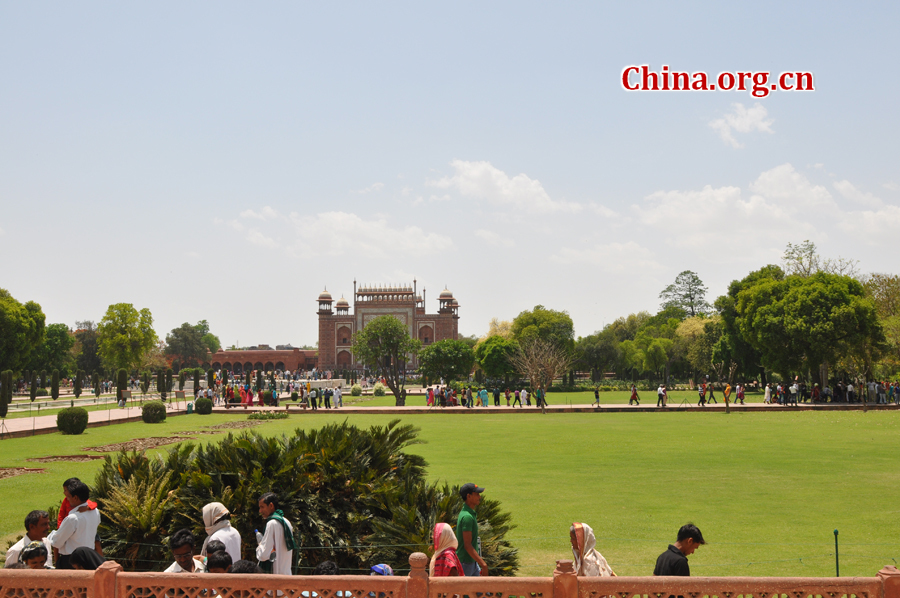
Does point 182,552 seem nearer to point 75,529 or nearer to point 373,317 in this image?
point 75,529

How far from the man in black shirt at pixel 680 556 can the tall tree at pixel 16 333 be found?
46270mm

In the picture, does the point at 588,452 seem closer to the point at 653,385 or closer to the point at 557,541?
the point at 557,541

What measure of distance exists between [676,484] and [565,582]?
792cm

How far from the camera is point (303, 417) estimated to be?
2667 cm

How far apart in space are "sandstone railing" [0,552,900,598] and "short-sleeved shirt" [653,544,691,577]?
0.47 m

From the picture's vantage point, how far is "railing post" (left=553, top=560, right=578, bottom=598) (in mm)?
3627

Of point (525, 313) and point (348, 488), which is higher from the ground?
point (525, 313)

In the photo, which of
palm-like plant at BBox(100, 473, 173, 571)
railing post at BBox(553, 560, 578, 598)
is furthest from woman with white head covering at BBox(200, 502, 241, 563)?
railing post at BBox(553, 560, 578, 598)

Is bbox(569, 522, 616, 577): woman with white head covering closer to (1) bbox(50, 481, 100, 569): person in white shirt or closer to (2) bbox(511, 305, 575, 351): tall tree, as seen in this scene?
(1) bbox(50, 481, 100, 569): person in white shirt

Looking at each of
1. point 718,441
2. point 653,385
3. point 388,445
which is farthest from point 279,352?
point 388,445

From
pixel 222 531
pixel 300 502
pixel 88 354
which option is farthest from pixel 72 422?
pixel 88 354

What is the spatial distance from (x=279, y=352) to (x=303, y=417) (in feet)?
222

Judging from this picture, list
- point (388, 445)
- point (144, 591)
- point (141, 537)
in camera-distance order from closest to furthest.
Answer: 1. point (144, 591)
2. point (141, 537)
3. point (388, 445)

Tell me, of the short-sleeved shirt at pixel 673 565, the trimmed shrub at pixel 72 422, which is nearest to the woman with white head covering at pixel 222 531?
the short-sleeved shirt at pixel 673 565
